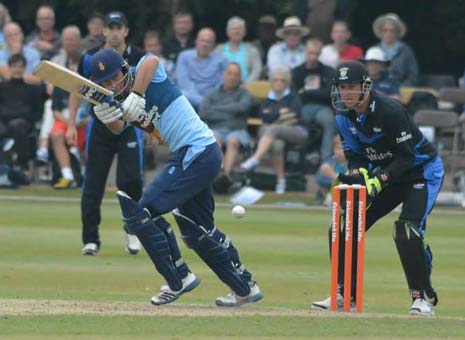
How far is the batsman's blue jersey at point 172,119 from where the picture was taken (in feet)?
29.7

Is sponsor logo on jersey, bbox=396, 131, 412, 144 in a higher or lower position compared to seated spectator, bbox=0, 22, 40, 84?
lower

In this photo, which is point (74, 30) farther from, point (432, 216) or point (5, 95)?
point (432, 216)

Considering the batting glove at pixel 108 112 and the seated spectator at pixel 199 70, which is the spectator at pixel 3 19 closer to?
the seated spectator at pixel 199 70

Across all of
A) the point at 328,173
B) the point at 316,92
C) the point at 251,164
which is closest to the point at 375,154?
the point at 328,173

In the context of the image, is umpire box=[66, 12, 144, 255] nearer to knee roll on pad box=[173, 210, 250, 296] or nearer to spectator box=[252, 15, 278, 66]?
knee roll on pad box=[173, 210, 250, 296]

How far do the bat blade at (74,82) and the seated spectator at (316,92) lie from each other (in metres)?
8.90

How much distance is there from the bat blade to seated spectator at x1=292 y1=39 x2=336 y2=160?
8.90 meters

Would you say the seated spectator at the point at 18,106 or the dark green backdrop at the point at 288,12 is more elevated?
the dark green backdrop at the point at 288,12

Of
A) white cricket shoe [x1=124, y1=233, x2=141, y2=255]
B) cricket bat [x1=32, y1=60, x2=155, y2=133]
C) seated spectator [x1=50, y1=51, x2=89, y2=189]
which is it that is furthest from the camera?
seated spectator [x1=50, y1=51, x2=89, y2=189]

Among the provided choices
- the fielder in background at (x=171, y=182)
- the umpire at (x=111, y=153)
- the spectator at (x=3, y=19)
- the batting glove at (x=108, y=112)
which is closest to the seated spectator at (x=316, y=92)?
the spectator at (x=3, y=19)

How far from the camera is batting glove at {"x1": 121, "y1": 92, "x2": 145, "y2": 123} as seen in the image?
8.70 meters

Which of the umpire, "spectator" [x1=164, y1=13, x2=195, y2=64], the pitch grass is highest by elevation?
"spectator" [x1=164, y1=13, x2=195, y2=64]

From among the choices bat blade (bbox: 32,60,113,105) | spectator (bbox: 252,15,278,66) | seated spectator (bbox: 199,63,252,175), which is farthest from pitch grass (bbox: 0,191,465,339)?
spectator (bbox: 252,15,278,66)

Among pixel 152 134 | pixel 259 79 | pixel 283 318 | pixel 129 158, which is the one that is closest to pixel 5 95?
pixel 259 79
